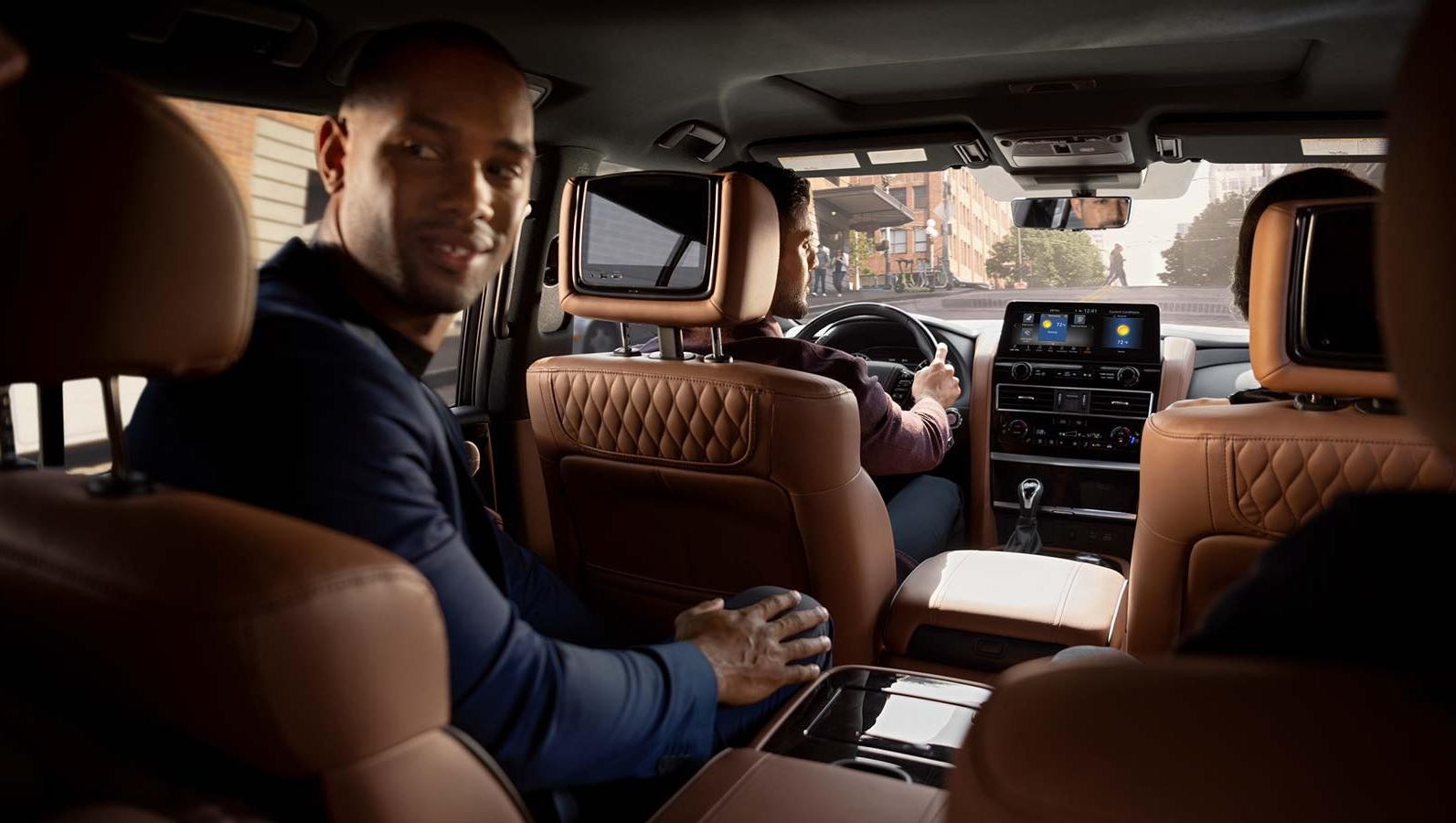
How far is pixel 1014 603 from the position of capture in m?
2.72

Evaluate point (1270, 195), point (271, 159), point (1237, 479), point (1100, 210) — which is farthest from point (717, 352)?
point (271, 159)

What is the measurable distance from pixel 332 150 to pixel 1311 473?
186 cm

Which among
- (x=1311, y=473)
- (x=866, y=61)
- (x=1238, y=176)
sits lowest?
(x=1311, y=473)

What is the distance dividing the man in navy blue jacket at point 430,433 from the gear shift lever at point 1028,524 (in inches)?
95.9

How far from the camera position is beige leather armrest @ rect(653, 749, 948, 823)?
152cm

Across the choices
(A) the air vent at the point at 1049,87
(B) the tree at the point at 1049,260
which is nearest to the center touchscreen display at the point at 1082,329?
(B) the tree at the point at 1049,260

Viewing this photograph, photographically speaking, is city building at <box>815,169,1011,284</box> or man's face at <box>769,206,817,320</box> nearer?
man's face at <box>769,206,817,320</box>

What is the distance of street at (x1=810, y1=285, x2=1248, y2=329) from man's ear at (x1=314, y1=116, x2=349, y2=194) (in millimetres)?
3009

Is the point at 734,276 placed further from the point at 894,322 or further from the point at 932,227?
the point at 932,227

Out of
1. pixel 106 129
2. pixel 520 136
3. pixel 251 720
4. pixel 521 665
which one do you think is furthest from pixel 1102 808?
pixel 520 136

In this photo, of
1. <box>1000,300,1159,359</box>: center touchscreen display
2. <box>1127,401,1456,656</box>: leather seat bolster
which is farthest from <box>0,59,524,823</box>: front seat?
<box>1000,300,1159,359</box>: center touchscreen display

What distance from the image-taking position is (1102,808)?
2.15 feet

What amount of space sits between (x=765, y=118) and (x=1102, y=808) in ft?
12.3

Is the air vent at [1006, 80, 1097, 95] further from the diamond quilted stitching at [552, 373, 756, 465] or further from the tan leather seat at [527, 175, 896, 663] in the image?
the diamond quilted stitching at [552, 373, 756, 465]
